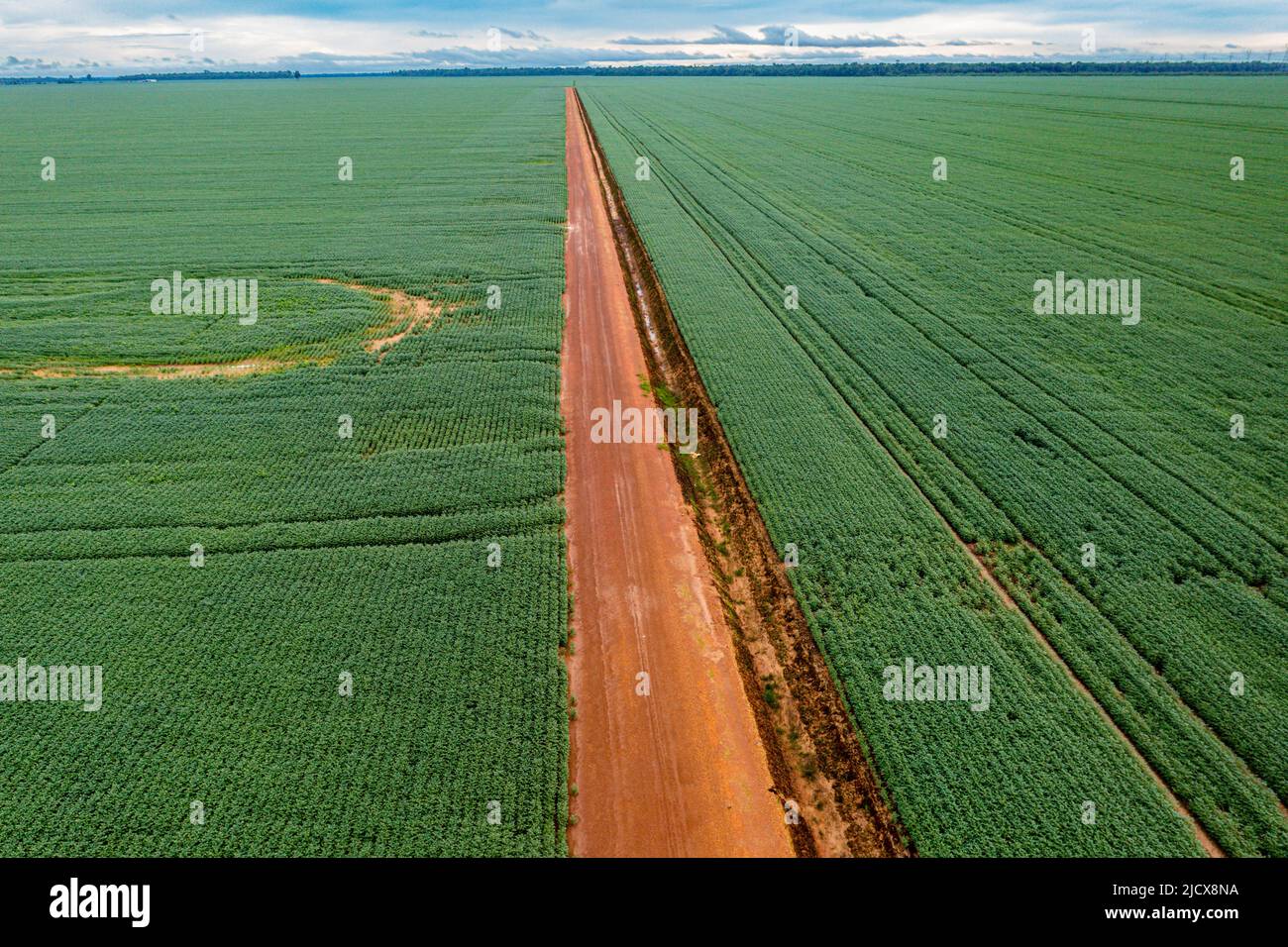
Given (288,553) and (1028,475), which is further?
(1028,475)

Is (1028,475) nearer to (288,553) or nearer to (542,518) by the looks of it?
(542,518)

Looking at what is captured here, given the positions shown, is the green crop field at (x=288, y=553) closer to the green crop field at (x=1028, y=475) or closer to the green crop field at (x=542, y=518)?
the green crop field at (x=542, y=518)

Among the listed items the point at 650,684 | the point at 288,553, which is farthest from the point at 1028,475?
the point at 288,553

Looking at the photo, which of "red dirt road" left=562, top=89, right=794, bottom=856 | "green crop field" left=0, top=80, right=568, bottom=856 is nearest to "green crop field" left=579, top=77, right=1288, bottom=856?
"red dirt road" left=562, top=89, right=794, bottom=856

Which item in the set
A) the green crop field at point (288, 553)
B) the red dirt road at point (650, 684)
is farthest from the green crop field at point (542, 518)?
the red dirt road at point (650, 684)

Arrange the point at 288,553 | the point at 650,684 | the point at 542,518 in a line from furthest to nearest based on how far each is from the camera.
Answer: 1. the point at 542,518
2. the point at 288,553
3. the point at 650,684

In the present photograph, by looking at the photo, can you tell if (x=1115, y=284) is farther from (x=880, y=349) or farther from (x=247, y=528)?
(x=247, y=528)
